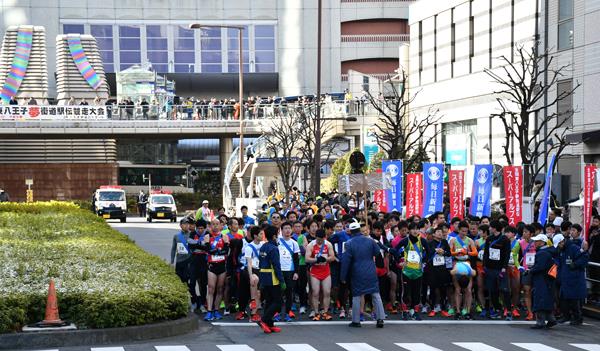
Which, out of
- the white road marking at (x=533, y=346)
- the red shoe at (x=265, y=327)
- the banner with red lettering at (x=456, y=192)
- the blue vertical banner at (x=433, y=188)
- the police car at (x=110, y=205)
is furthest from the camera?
the police car at (x=110, y=205)

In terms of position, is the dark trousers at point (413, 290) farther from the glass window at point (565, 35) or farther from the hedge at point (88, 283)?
the glass window at point (565, 35)

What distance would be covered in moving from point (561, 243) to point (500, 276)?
1335 mm

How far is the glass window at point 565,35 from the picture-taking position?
36906mm

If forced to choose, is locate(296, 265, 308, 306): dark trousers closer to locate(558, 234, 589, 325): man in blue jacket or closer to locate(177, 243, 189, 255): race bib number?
locate(177, 243, 189, 255): race bib number

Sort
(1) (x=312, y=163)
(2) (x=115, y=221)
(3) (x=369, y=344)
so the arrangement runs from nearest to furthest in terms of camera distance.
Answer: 1. (3) (x=369, y=344)
2. (1) (x=312, y=163)
3. (2) (x=115, y=221)

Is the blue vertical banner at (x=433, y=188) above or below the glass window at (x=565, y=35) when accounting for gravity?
below

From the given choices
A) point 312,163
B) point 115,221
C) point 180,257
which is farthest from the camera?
point 115,221

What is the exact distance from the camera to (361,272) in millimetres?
17141

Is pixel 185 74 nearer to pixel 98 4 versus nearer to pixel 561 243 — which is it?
pixel 98 4

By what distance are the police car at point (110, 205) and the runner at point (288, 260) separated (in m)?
38.4

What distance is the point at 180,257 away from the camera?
19.7m

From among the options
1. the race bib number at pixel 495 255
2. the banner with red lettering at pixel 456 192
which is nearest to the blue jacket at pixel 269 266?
the race bib number at pixel 495 255

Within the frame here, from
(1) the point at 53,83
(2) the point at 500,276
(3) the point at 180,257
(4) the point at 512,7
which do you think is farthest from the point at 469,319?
(1) the point at 53,83

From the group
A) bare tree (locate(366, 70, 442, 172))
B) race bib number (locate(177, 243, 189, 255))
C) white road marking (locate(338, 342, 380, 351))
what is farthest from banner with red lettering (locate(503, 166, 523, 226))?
bare tree (locate(366, 70, 442, 172))
